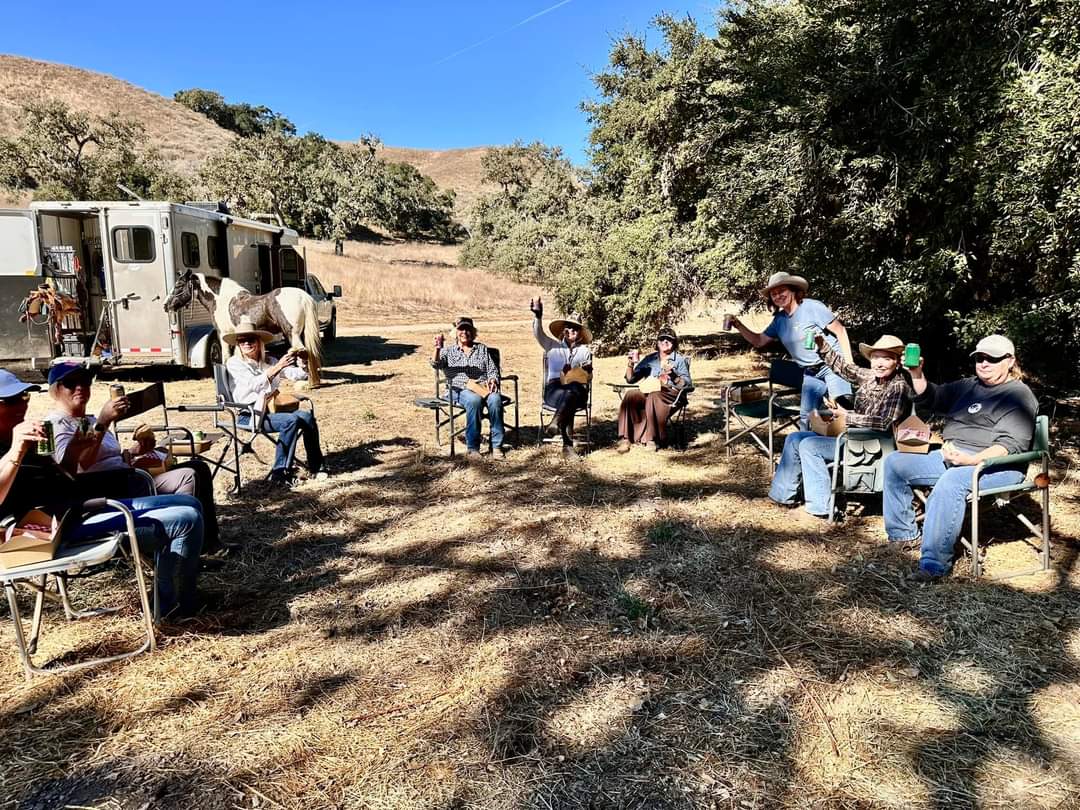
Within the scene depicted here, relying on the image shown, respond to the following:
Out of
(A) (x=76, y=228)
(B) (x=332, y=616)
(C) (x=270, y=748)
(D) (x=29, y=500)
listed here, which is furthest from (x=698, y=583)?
(A) (x=76, y=228)

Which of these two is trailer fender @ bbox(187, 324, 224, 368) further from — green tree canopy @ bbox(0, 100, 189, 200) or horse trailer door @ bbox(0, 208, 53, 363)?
green tree canopy @ bbox(0, 100, 189, 200)

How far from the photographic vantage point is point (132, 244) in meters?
8.56

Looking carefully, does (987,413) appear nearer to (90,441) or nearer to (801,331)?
(801,331)

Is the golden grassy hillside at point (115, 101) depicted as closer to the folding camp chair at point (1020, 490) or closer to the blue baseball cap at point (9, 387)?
the blue baseball cap at point (9, 387)

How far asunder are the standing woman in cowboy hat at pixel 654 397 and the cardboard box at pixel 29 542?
4188mm

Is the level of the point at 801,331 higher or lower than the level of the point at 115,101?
lower

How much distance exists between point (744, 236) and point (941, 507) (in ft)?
12.0

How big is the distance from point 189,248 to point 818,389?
7.71 m

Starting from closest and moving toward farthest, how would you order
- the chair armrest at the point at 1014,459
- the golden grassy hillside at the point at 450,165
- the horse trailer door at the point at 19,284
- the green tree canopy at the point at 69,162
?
the chair armrest at the point at 1014,459
the horse trailer door at the point at 19,284
the green tree canopy at the point at 69,162
the golden grassy hillside at the point at 450,165

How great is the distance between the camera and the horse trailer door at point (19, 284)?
26.8 feet

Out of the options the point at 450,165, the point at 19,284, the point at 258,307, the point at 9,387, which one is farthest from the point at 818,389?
the point at 450,165

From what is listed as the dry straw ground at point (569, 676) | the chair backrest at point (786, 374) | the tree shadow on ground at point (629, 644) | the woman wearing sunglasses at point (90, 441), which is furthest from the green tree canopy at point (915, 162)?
the woman wearing sunglasses at point (90, 441)

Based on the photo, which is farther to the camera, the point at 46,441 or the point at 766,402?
the point at 766,402

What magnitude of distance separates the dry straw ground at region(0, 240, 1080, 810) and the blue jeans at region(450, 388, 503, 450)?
127cm
